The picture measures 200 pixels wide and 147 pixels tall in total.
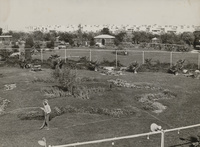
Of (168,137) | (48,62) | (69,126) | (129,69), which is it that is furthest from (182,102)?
(48,62)

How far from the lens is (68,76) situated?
54.9 feet

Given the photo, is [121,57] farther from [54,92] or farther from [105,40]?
[105,40]

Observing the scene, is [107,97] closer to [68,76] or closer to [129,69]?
[68,76]

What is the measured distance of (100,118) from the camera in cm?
1266

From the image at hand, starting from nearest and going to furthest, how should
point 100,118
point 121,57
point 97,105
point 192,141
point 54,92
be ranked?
1. point 192,141
2. point 100,118
3. point 97,105
4. point 54,92
5. point 121,57

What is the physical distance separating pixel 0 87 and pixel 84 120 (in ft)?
27.8

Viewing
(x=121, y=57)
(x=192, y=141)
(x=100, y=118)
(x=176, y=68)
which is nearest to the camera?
(x=192, y=141)

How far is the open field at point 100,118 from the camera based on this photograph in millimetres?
10164

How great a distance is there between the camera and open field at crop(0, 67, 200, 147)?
1016 centimetres

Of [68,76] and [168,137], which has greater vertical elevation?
[68,76]

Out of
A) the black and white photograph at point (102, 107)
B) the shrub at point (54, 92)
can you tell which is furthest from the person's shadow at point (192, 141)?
the shrub at point (54, 92)

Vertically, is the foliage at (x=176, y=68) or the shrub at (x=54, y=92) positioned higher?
the foliage at (x=176, y=68)

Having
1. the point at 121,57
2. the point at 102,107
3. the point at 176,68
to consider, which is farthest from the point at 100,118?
the point at 121,57

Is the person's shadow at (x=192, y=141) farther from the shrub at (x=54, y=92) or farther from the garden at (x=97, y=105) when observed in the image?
the shrub at (x=54, y=92)
